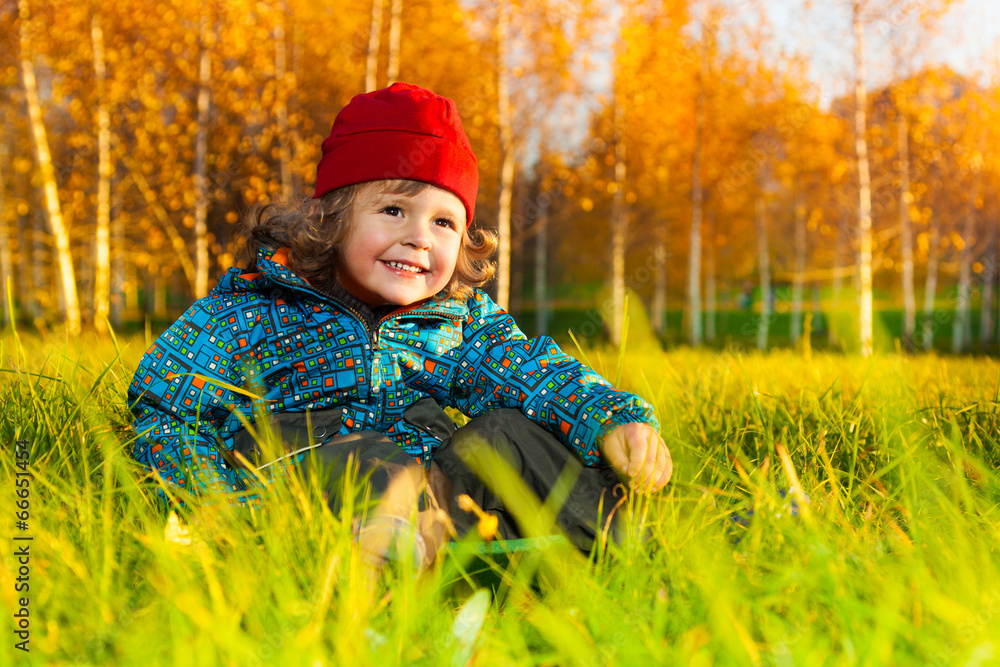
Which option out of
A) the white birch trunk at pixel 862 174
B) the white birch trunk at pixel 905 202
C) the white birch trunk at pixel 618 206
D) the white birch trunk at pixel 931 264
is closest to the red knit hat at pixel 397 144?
the white birch trunk at pixel 618 206

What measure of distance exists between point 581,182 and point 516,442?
14.3 metres

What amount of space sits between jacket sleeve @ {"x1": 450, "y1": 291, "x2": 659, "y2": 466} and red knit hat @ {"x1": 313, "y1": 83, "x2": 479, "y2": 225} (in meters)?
0.42

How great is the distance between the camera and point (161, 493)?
4.91 ft

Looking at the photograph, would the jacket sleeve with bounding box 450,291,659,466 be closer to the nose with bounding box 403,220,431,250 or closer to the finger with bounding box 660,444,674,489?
the finger with bounding box 660,444,674,489

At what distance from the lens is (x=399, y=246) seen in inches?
73.0

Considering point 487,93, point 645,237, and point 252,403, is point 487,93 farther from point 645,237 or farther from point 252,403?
point 252,403

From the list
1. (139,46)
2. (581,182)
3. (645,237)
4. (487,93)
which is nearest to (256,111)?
(139,46)

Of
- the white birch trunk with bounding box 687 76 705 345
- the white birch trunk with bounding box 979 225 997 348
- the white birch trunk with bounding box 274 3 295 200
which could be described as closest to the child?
the white birch trunk with bounding box 274 3 295 200

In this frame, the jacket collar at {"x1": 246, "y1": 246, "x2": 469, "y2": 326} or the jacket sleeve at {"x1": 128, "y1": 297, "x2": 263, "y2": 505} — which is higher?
the jacket collar at {"x1": 246, "y1": 246, "x2": 469, "y2": 326}

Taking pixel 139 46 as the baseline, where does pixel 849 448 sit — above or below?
below

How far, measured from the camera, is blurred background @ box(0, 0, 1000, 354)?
31.9 ft

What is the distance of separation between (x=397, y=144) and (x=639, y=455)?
1.10 metres

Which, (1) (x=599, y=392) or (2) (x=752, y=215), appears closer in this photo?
(1) (x=599, y=392)

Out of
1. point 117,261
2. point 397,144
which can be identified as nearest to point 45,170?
point 117,261
